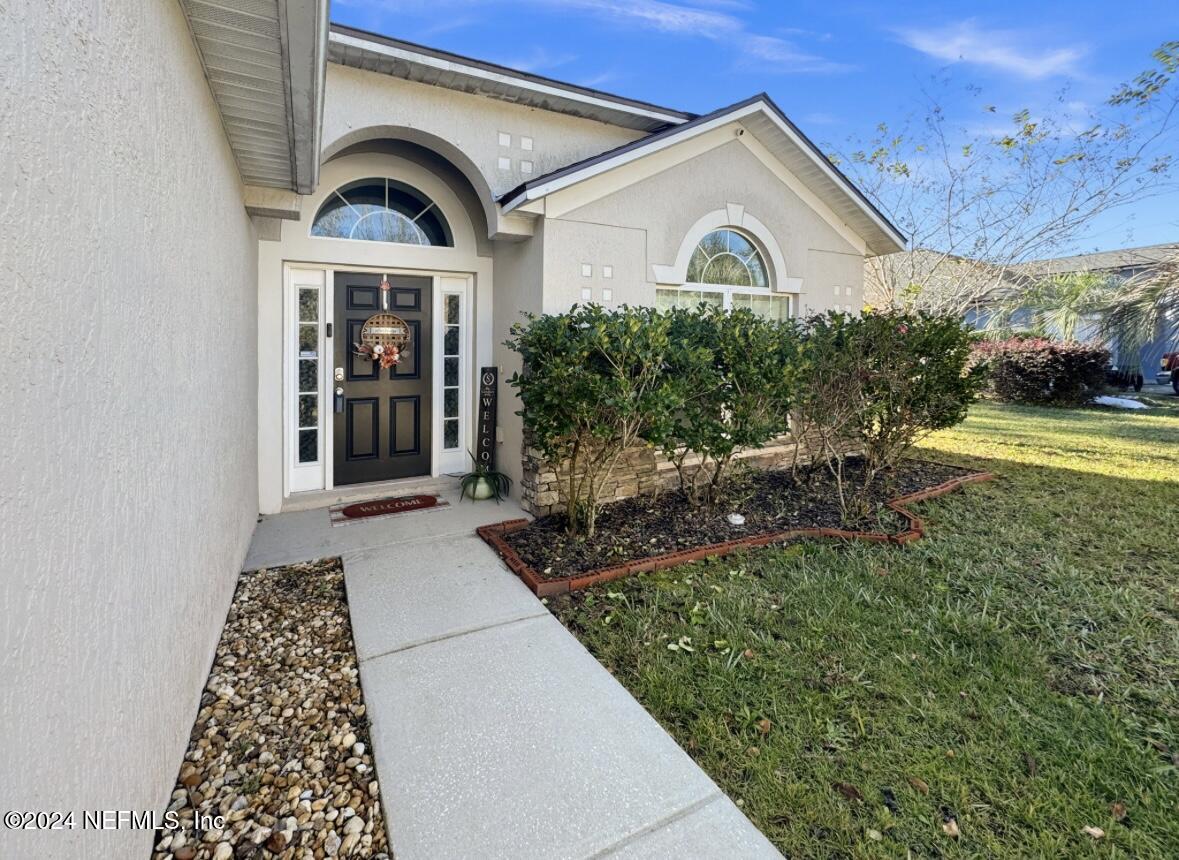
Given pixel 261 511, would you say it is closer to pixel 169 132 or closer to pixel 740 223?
pixel 169 132

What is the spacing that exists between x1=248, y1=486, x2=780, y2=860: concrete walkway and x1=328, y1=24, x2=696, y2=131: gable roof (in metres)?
4.98

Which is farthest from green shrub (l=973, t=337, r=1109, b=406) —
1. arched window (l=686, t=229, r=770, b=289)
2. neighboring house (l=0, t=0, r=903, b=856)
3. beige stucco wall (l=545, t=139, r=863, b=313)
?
arched window (l=686, t=229, r=770, b=289)

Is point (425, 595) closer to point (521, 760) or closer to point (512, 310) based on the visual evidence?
point (521, 760)

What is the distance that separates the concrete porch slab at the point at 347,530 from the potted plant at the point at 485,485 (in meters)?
0.20

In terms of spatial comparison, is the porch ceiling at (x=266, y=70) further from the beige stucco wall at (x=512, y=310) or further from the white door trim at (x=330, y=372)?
the beige stucco wall at (x=512, y=310)

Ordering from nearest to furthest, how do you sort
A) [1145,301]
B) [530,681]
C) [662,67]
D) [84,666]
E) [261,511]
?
[84,666] < [530,681] < [261,511] < [1145,301] < [662,67]

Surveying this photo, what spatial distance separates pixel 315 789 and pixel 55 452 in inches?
77.0

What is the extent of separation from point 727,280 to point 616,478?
338 centimetres

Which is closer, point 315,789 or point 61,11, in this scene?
point 61,11

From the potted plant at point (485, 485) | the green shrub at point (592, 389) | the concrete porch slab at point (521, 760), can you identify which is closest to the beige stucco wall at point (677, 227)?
the green shrub at point (592, 389)

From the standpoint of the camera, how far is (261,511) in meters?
6.30

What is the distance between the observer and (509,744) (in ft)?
9.23

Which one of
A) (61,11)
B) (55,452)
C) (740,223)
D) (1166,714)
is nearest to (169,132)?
(61,11)

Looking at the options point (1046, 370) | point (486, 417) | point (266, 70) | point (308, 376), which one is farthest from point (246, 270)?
point (1046, 370)
